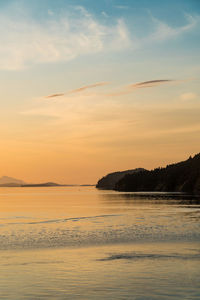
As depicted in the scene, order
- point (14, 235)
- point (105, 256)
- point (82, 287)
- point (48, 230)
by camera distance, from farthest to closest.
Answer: point (48, 230), point (14, 235), point (105, 256), point (82, 287)

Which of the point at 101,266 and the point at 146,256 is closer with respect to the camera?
the point at 101,266

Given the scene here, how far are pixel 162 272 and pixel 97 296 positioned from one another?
20.5ft

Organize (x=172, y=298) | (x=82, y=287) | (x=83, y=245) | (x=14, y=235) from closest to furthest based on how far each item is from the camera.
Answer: (x=172, y=298)
(x=82, y=287)
(x=83, y=245)
(x=14, y=235)

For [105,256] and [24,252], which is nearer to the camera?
[105,256]

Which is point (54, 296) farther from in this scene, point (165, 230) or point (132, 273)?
point (165, 230)

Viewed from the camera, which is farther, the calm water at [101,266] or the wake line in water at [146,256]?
the wake line in water at [146,256]

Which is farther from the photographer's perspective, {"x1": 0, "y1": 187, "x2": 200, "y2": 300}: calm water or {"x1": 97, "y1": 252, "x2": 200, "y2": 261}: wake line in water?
{"x1": 97, "y1": 252, "x2": 200, "y2": 261}: wake line in water

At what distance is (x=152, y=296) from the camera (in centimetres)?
2112

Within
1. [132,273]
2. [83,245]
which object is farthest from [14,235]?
[132,273]

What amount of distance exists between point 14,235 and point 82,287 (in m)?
27.4

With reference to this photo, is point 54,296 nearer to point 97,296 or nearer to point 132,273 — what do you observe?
point 97,296

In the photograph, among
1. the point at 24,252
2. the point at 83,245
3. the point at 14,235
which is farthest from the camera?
the point at 14,235

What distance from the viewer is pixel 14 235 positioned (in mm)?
49219

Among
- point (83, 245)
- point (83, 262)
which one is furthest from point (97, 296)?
point (83, 245)
